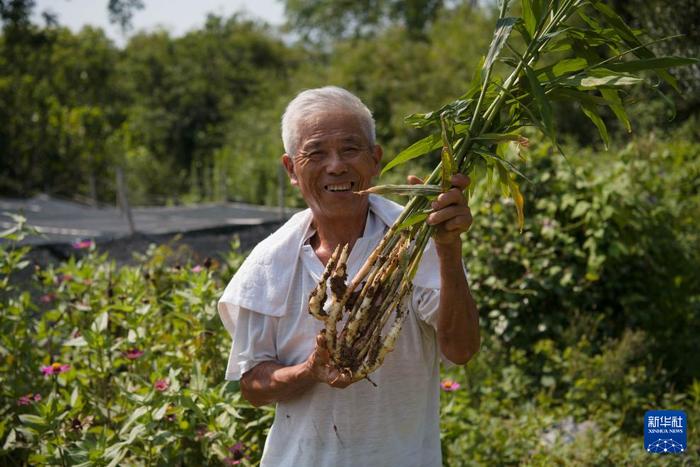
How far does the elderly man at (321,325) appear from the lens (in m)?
1.97

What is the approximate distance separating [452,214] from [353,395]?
0.54 meters

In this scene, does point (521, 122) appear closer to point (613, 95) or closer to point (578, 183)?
point (613, 95)

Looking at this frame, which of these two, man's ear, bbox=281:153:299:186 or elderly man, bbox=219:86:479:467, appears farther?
man's ear, bbox=281:153:299:186

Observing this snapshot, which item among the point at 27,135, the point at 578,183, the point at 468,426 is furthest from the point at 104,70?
the point at 468,426

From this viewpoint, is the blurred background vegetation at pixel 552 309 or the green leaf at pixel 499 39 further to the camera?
the blurred background vegetation at pixel 552 309

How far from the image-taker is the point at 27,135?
15719mm

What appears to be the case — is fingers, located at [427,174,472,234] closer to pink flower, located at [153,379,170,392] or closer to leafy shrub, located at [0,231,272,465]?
leafy shrub, located at [0,231,272,465]

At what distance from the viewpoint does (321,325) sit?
2027mm

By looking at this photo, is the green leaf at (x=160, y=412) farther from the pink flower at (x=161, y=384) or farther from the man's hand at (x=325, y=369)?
the man's hand at (x=325, y=369)

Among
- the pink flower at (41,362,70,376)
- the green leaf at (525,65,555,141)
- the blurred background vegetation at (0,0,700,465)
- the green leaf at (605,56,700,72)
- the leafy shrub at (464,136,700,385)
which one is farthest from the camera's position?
the leafy shrub at (464,136,700,385)

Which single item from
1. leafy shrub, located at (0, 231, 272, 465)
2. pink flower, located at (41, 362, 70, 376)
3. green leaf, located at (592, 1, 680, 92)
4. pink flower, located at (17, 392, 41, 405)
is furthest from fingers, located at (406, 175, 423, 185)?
pink flower, located at (17, 392, 41, 405)

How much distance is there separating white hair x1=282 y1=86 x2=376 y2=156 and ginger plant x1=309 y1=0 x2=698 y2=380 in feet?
0.47

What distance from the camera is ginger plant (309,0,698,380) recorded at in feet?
5.86

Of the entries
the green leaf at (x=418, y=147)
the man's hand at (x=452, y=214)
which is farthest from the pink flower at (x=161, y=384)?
the man's hand at (x=452, y=214)
